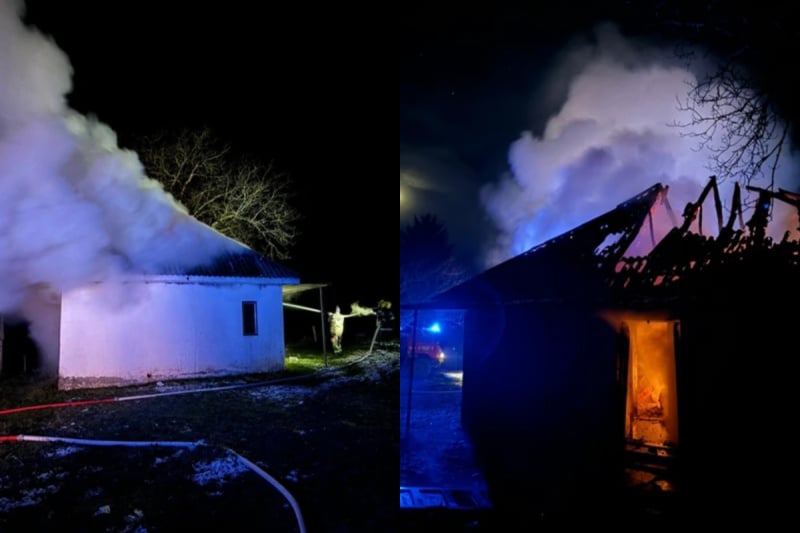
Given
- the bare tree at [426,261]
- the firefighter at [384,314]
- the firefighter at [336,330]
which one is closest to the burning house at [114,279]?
the firefighter at [336,330]

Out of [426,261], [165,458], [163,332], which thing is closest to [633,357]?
[165,458]

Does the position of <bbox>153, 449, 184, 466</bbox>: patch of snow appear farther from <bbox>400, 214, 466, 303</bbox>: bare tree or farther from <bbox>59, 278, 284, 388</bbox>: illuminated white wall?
<bbox>400, 214, 466, 303</bbox>: bare tree

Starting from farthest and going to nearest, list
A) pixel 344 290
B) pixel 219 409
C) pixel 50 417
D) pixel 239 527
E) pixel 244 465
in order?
1. pixel 344 290
2. pixel 219 409
3. pixel 50 417
4. pixel 244 465
5. pixel 239 527

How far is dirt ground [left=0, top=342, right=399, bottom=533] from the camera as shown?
5.32m

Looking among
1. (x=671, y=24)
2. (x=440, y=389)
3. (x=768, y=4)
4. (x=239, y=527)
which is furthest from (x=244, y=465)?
(x=440, y=389)

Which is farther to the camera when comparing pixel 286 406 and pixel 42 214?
pixel 286 406

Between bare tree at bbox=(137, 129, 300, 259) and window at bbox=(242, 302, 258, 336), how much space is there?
6.73 metres

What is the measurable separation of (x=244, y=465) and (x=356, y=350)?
16.2m

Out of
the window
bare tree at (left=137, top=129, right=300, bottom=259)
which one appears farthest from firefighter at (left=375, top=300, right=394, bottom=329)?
the window

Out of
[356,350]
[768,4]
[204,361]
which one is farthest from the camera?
[356,350]

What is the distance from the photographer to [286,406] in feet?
35.4

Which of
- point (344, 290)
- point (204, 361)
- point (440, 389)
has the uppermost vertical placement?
point (344, 290)

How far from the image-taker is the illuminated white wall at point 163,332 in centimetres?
1321

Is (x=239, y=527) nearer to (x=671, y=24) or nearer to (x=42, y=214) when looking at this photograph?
(x=671, y=24)
